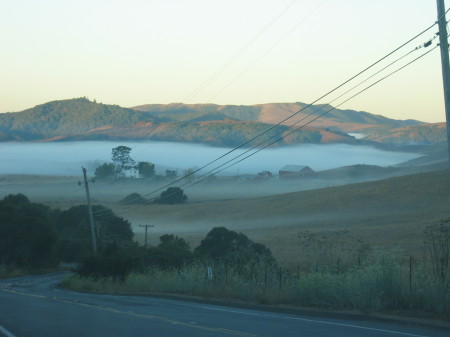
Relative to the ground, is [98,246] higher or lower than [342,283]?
lower

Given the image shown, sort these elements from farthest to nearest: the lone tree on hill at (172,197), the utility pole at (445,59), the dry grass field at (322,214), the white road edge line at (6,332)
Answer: the lone tree on hill at (172,197) → the dry grass field at (322,214) → the utility pole at (445,59) → the white road edge line at (6,332)

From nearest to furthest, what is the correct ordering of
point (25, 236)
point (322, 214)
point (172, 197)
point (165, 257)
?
1. point (165, 257)
2. point (25, 236)
3. point (322, 214)
4. point (172, 197)

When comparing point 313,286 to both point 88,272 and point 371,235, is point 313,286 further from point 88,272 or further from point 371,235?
point 371,235

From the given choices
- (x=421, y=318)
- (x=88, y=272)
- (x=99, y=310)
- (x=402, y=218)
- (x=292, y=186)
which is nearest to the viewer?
(x=421, y=318)

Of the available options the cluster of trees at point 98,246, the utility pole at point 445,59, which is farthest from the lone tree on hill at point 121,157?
the utility pole at point 445,59

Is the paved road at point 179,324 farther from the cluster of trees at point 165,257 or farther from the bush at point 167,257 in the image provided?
the bush at point 167,257

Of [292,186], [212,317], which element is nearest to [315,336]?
[212,317]

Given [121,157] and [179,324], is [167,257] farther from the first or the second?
[121,157]

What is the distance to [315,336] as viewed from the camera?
12.3 metres

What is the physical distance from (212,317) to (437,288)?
5.37m

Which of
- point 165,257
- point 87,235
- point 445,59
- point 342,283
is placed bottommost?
point 165,257

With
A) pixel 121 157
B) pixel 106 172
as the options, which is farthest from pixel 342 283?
pixel 121 157

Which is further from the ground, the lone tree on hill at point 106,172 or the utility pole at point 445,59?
the lone tree on hill at point 106,172

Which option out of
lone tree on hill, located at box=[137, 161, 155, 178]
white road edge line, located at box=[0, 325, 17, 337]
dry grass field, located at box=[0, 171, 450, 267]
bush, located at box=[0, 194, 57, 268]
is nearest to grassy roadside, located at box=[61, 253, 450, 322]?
white road edge line, located at box=[0, 325, 17, 337]
